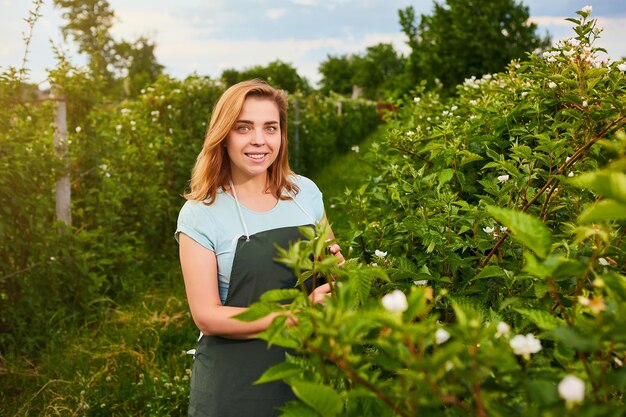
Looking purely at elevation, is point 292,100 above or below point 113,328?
above

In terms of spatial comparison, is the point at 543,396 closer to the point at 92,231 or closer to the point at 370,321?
the point at 370,321

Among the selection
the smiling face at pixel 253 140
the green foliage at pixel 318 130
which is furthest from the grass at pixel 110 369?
the green foliage at pixel 318 130

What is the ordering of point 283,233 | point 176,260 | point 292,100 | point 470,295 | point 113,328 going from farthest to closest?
1. point 292,100
2. point 176,260
3. point 113,328
4. point 283,233
5. point 470,295

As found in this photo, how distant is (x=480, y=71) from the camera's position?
55.2ft

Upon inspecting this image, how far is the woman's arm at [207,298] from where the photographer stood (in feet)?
6.61

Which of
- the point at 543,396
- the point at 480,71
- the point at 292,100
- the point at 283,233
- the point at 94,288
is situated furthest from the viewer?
the point at 480,71

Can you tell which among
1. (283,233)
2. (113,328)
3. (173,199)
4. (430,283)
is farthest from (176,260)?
(430,283)

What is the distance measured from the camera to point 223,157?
8.11ft

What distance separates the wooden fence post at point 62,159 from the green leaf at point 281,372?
450 cm

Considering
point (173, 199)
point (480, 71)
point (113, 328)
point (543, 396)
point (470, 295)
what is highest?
point (480, 71)

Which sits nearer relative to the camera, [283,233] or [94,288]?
[283,233]

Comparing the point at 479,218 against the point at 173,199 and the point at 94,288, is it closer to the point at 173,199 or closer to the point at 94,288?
the point at 94,288

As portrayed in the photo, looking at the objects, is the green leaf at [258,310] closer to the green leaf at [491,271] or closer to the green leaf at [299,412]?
the green leaf at [299,412]

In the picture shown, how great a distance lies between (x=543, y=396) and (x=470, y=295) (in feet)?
3.47
